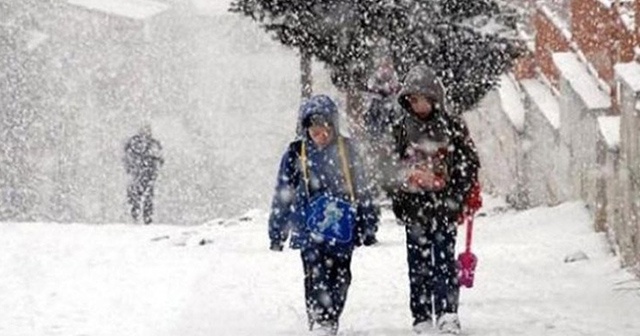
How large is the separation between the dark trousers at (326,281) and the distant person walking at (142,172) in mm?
12273

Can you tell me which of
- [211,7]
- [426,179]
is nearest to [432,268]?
[426,179]

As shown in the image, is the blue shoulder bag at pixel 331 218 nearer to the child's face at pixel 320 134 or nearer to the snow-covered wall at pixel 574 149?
the child's face at pixel 320 134

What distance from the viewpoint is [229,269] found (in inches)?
450

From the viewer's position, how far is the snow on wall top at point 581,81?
1181 centimetres

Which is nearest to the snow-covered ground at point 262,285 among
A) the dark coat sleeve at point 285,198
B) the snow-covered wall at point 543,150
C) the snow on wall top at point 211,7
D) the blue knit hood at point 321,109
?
the snow-covered wall at point 543,150

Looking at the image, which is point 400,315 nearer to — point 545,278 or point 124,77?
point 545,278

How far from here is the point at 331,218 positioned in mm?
7332

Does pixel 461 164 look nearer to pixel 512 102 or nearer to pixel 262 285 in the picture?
pixel 262 285

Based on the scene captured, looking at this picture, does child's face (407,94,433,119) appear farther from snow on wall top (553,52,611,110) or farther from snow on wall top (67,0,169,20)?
snow on wall top (67,0,169,20)

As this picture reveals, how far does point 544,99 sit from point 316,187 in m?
8.69

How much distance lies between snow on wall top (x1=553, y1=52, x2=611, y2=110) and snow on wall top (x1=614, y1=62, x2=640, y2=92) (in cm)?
192

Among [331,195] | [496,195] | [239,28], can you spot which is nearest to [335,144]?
[331,195]

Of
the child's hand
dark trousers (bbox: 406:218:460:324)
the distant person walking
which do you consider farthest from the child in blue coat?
the distant person walking

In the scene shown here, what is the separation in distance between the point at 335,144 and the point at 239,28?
140ft
